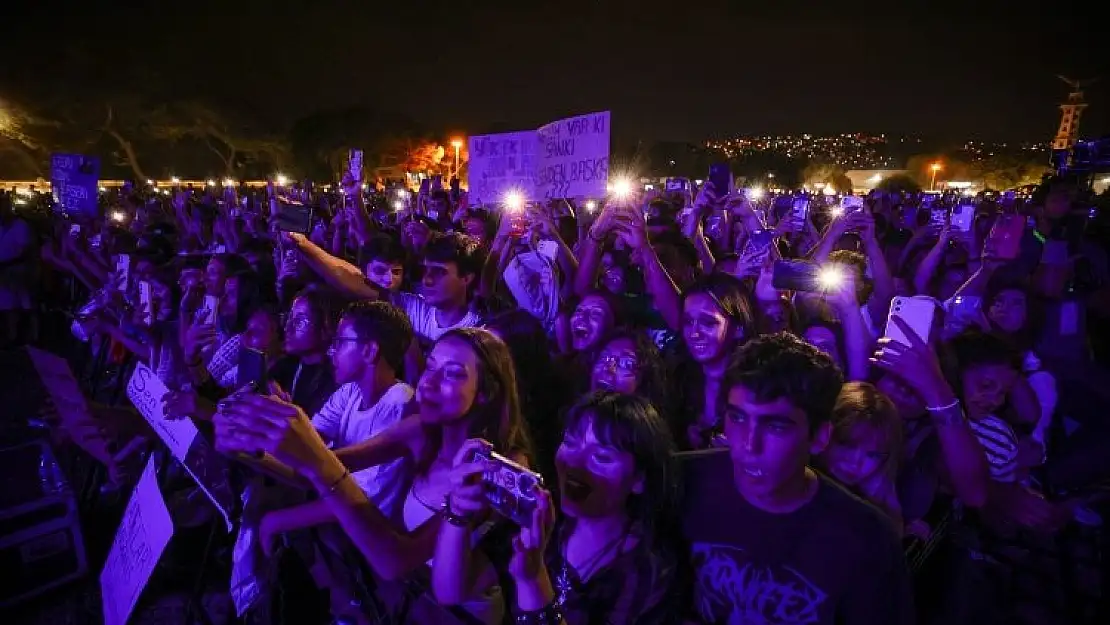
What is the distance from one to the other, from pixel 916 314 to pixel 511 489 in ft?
5.73

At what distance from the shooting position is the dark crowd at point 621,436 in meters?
1.88

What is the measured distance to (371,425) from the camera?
2.95 meters

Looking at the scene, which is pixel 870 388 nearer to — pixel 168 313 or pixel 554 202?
pixel 168 313

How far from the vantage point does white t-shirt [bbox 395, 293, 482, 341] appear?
435cm

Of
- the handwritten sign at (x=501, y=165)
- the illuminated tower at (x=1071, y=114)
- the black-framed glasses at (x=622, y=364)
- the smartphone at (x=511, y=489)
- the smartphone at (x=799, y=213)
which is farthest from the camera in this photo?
the illuminated tower at (x=1071, y=114)

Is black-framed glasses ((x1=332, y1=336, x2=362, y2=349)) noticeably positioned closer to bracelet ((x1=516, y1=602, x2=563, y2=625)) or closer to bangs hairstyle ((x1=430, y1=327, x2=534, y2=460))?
bangs hairstyle ((x1=430, y1=327, x2=534, y2=460))

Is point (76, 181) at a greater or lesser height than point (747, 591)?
greater

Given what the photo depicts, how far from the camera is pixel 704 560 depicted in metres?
1.98

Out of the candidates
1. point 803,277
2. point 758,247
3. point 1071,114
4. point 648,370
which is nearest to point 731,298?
point 803,277

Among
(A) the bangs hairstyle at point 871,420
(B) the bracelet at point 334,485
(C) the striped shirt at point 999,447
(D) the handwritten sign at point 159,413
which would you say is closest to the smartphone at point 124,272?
(D) the handwritten sign at point 159,413

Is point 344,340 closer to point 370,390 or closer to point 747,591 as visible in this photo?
point 370,390

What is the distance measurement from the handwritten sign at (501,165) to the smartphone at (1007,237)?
410 cm

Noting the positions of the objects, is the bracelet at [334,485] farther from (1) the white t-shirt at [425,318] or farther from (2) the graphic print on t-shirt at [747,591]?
(1) the white t-shirt at [425,318]

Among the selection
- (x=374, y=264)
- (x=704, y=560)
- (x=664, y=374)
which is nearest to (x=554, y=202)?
(x=374, y=264)
